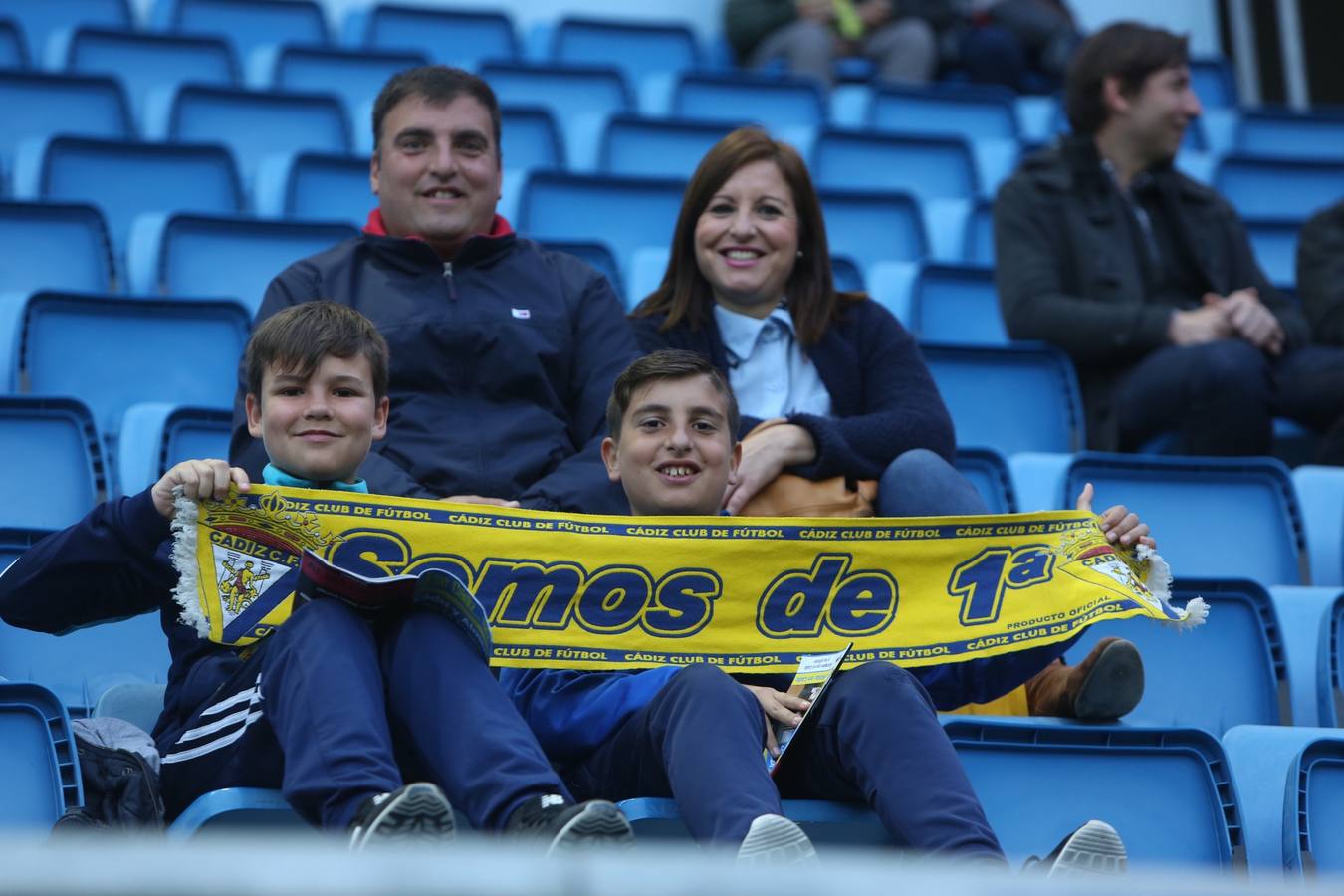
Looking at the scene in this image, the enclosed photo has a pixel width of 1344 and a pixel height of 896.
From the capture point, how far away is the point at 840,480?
3598mm

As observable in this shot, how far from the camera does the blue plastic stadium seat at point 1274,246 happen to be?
6340 millimetres

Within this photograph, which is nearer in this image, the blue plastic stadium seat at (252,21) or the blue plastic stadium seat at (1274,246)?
the blue plastic stadium seat at (1274,246)

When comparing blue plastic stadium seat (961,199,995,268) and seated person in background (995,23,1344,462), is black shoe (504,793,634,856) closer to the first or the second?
seated person in background (995,23,1344,462)

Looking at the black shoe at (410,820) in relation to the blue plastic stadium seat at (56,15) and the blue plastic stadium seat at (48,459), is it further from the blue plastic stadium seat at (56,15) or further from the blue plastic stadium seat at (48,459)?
the blue plastic stadium seat at (56,15)

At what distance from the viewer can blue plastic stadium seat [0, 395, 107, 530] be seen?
3707mm

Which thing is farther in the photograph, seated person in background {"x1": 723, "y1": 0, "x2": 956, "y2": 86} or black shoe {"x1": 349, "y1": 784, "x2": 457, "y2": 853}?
seated person in background {"x1": 723, "y1": 0, "x2": 956, "y2": 86}

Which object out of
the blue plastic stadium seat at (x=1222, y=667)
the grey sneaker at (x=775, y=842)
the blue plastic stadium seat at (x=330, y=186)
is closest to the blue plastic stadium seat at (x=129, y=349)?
the blue plastic stadium seat at (x=330, y=186)

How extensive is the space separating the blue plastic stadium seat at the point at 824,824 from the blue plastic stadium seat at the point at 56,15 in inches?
219

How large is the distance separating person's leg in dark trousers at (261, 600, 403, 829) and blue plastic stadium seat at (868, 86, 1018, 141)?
219 inches

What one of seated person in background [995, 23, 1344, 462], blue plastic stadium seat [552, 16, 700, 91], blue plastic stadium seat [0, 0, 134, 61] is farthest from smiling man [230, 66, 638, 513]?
blue plastic stadium seat [552, 16, 700, 91]

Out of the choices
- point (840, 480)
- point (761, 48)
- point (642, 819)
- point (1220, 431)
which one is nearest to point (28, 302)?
point (840, 480)

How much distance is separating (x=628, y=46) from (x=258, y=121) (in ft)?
8.65

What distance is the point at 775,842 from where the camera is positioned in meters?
2.31

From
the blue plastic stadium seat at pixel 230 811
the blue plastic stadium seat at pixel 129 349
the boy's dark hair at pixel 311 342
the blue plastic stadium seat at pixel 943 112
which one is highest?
the blue plastic stadium seat at pixel 943 112
